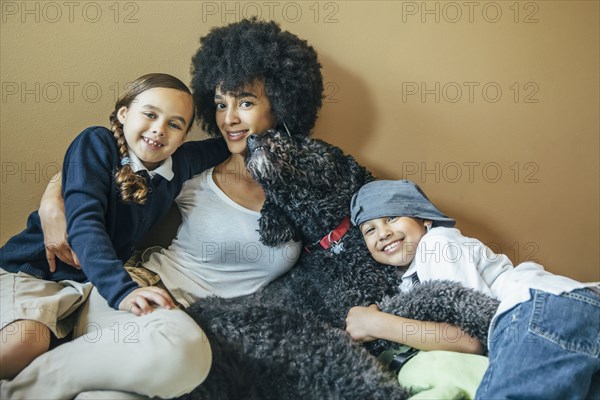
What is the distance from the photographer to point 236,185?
62.2 inches

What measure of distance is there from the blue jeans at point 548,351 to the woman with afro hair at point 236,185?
596 millimetres

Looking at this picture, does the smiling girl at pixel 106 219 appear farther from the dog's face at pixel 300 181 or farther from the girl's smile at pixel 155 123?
the dog's face at pixel 300 181

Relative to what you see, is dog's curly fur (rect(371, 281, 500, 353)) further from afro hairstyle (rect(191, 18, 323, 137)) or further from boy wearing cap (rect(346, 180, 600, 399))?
afro hairstyle (rect(191, 18, 323, 137))

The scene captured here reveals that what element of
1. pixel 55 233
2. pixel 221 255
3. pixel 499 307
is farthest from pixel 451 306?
pixel 55 233

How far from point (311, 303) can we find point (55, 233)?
2.03 ft

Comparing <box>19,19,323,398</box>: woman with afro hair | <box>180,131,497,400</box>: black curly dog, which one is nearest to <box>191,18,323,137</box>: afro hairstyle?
<box>19,19,323,398</box>: woman with afro hair

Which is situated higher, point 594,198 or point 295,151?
point 295,151

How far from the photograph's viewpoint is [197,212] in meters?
1.53

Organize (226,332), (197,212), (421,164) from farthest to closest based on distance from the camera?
1. (421,164)
2. (197,212)
3. (226,332)

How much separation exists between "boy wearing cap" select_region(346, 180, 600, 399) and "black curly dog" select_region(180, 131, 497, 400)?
0.04 meters

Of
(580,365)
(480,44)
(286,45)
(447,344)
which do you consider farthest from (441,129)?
(580,365)

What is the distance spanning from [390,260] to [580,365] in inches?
19.5

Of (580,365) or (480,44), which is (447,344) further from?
(480,44)

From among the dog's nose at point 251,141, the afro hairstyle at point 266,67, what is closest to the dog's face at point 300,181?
the dog's nose at point 251,141
